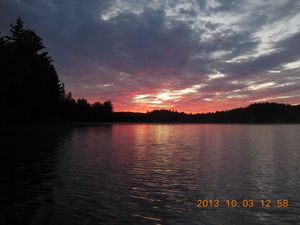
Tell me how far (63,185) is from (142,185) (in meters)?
6.43

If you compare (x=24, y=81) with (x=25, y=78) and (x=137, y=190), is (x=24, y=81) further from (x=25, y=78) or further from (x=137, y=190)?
(x=137, y=190)

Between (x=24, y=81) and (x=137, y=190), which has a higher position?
(x=24, y=81)

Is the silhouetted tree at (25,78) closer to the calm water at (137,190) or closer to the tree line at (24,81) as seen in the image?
the tree line at (24,81)

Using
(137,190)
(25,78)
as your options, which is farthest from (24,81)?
(137,190)

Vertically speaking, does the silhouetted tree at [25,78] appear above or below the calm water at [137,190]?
above
